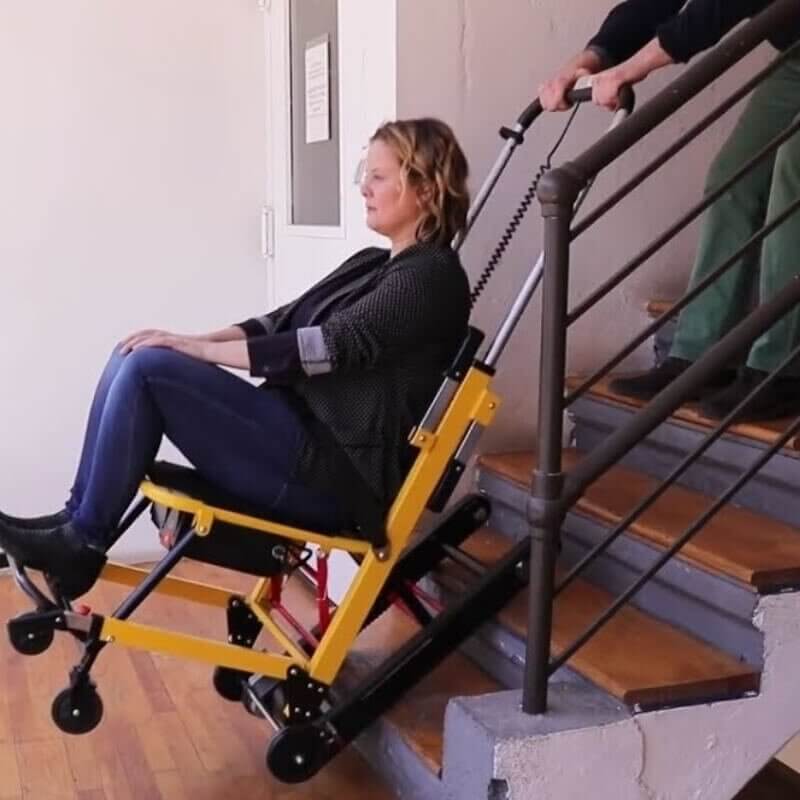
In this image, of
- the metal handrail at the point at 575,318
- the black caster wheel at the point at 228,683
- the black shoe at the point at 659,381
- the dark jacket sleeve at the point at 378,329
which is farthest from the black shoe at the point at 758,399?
the black caster wheel at the point at 228,683

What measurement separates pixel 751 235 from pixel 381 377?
34.7 inches

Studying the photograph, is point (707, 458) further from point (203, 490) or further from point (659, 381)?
point (203, 490)

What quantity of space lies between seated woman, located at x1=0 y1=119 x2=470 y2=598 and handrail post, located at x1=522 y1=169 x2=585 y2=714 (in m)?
0.47

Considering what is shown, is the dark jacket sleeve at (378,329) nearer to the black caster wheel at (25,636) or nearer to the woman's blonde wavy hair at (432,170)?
the woman's blonde wavy hair at (432,170)

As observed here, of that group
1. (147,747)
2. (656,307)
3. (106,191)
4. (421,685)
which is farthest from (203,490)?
(106,191)

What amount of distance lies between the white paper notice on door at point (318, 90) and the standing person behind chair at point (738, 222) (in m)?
1.12

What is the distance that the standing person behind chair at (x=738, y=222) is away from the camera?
234 centimetres

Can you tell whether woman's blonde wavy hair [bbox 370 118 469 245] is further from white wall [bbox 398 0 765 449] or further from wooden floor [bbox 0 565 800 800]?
wooden floor [bbox 0 565 800 800]

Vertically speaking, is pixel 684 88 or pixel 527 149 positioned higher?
pixel 684 88

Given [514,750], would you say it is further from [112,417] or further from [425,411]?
[112,417]

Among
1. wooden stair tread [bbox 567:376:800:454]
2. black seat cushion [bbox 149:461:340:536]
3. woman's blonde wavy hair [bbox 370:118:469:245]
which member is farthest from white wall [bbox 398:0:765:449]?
black seat cushion [bbox 149:461:340:536]

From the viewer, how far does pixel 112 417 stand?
6.98 feet

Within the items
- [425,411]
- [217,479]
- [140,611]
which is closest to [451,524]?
[425,411]

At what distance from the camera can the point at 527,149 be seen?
2967 mm
